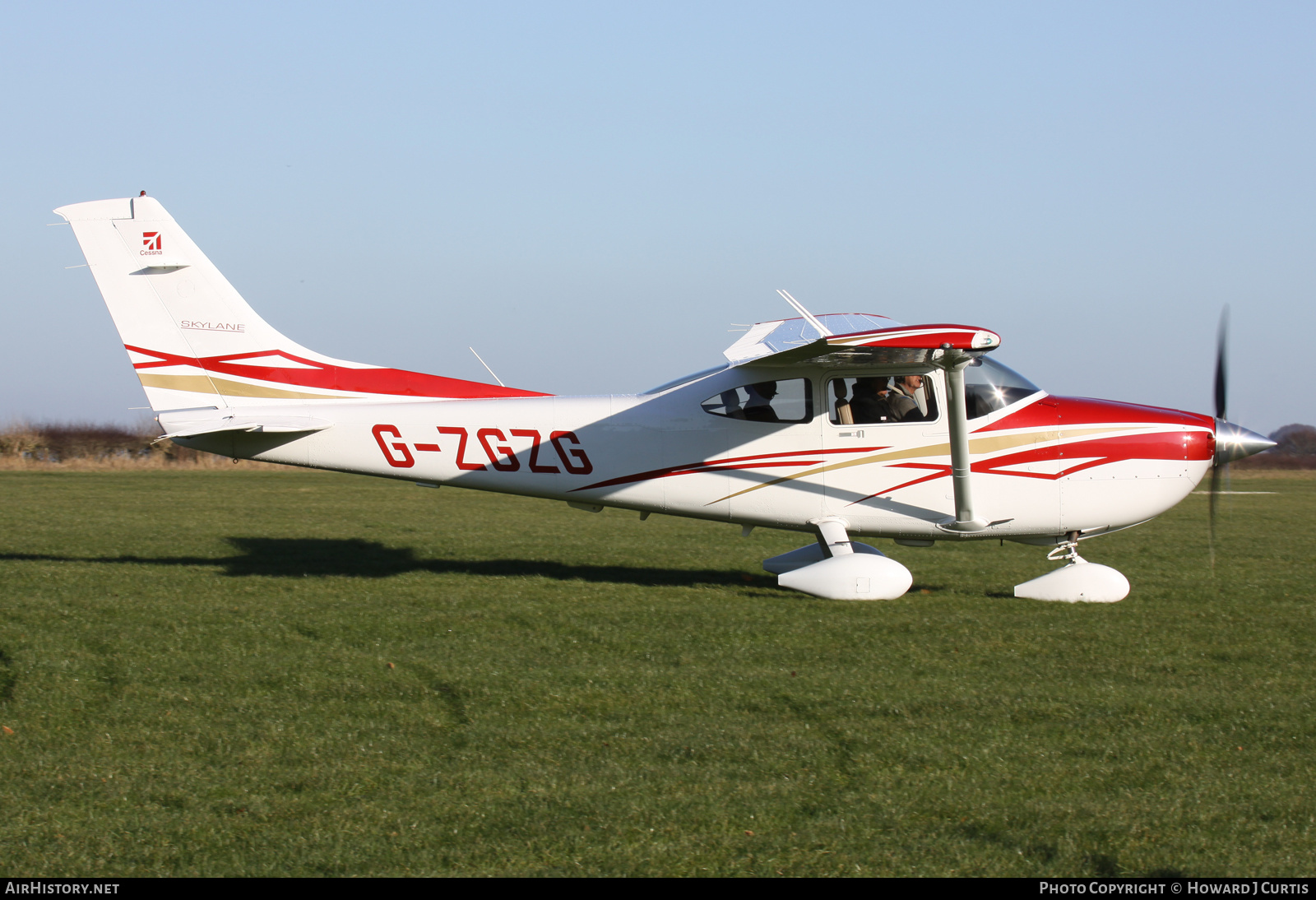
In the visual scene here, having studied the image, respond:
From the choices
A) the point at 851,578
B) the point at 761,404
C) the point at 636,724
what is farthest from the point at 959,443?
the point at 636,724

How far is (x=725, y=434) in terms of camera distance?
33.4 feet

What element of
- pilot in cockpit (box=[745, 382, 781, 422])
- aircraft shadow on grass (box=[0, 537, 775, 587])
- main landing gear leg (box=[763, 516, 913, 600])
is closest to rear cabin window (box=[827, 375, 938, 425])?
pilot in cockpit (box=[745, 382, 781, 422])

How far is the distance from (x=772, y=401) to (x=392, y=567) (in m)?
4.91

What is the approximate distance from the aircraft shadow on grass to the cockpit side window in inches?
77.2

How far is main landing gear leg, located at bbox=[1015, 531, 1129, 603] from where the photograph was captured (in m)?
9.56

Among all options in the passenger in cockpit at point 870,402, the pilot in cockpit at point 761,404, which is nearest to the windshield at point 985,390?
the passenger in cockpit at point 870,402

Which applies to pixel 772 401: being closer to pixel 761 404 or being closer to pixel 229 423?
pixel 761 404

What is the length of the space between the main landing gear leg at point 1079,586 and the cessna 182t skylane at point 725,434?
0.09 feet

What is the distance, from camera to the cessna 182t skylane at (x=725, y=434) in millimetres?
9945

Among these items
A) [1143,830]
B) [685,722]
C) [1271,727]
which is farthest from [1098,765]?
[685,722]

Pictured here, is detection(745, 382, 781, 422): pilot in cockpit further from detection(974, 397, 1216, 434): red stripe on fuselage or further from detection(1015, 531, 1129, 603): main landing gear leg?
detection(1015, 531, 1129, 603): main landing gear leg

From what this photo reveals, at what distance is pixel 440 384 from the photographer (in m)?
10.8

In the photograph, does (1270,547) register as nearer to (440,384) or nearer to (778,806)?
(440,384)
